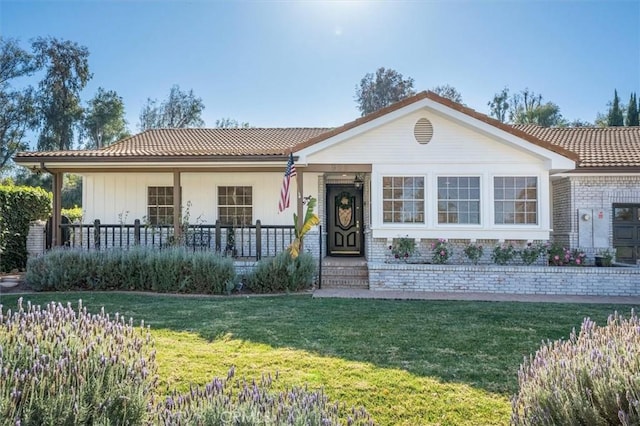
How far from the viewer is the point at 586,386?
8.71 ft

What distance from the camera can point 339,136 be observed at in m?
11.2

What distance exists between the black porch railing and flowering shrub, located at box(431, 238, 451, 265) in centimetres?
403

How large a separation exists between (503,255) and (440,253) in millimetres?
1674

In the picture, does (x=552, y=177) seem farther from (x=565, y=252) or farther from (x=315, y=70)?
(x=315, y=70)

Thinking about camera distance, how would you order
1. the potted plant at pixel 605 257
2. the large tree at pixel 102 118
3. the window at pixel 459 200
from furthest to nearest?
the large tree at pixel 102 118 → the window at pixel 459 200 → the potted plant at pixel 605 257

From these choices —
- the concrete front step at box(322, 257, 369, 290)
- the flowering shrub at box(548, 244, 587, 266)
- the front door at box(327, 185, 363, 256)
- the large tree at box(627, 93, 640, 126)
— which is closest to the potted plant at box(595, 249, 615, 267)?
the flowering shrub at box(548, 244, 587, 266)

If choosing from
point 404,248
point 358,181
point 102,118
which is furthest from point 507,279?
point 102,118

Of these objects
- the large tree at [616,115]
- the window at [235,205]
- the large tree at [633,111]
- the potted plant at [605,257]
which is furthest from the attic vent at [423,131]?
the large tree at [616,115]

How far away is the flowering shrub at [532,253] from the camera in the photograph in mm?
10766

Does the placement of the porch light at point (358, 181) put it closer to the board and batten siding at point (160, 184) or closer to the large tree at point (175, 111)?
the board and batten siding at point (160, 184)

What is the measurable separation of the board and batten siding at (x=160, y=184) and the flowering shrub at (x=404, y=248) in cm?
386

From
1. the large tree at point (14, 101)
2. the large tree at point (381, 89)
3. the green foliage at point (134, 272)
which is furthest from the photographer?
the large tree at point (381, 89)

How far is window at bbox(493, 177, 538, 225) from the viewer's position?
11.1 metres

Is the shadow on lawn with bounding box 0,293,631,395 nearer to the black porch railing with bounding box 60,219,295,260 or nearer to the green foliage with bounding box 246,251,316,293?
the green foliage with bounding box 246,251,316,293
